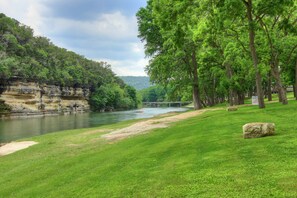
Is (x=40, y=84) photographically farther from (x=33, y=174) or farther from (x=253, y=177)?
(x=253, y=177)

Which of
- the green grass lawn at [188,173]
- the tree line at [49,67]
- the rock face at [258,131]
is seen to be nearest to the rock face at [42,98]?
the tree line at [49,67]

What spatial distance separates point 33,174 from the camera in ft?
46.8

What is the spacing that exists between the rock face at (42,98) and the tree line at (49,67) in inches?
95.6

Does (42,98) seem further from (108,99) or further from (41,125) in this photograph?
(41,125)

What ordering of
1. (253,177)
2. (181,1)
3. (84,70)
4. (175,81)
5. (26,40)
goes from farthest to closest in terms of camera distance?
(84,70) < (26,40) < (175,81) < (181,1) < (253,177)

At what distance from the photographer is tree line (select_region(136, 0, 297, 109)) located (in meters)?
21.0

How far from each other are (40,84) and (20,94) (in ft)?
42.0

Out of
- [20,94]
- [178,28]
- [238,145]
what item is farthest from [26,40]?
[238,145]

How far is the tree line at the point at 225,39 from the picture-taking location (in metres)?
21.0

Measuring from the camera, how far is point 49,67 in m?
126

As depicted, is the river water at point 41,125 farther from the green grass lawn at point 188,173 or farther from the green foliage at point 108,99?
the green foliage at point 108,99

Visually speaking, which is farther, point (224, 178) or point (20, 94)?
point (20, 94)

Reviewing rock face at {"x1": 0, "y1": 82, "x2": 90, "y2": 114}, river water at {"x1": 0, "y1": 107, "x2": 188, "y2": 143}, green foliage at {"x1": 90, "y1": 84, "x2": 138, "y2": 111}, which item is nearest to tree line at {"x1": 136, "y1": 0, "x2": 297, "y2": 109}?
river water at {"x1": 0, "y1": 107, "x2": 188, "y2": 143}

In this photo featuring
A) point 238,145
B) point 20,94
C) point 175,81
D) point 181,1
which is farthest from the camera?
point 20,94
